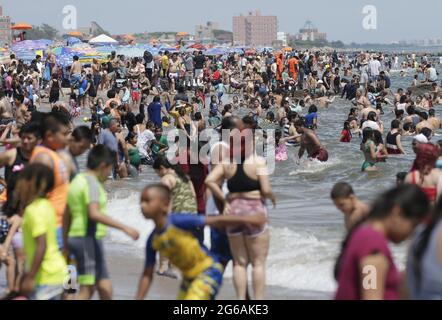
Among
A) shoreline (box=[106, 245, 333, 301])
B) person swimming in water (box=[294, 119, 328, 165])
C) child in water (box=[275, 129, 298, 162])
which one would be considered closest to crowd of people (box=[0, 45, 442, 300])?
shoreline (box=[106, 245, 333, 301])

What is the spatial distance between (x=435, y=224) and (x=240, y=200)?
9.87 ft

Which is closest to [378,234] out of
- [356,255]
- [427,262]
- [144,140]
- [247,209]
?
[356,255]

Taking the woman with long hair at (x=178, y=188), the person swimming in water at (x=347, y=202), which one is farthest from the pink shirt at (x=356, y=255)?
the woman with long hair at (x=178, y=188)

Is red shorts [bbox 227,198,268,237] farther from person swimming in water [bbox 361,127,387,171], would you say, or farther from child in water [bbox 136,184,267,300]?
person swimming in water [bbox 361,127,387,171]

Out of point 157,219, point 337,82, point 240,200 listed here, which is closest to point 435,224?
point 157,219

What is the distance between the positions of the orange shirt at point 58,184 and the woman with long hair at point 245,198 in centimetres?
111

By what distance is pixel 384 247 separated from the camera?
3.86m

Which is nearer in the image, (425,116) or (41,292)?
(41,292)

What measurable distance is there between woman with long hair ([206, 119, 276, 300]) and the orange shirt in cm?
111

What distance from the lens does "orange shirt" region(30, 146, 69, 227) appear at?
622 cm

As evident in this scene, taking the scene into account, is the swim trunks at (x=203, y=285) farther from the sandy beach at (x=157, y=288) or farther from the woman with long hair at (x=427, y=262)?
the sandy beach at (x=157, y=288)

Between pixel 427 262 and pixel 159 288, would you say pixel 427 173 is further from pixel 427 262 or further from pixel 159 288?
pixel 427 262

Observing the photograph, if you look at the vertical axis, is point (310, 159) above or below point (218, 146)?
below
